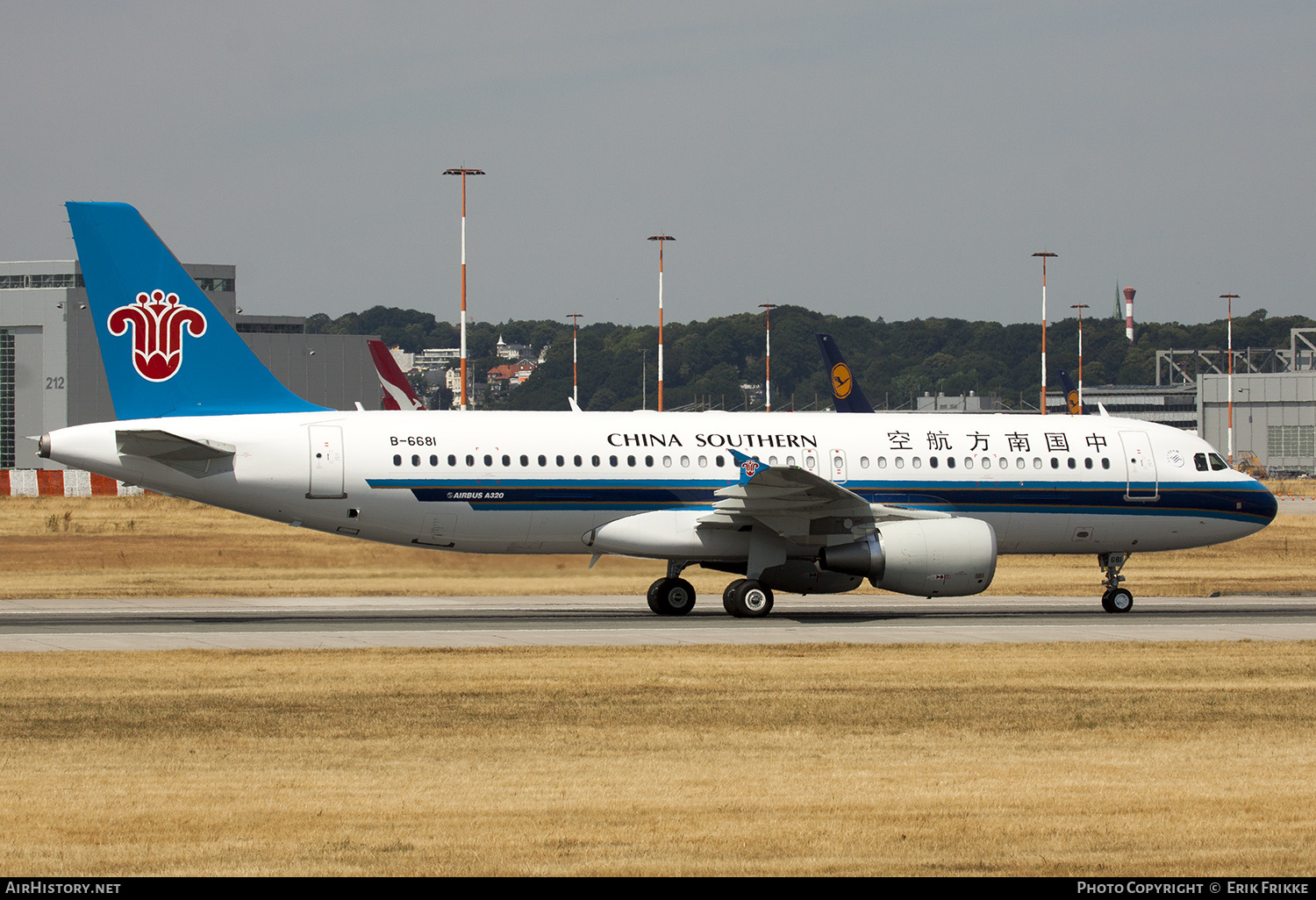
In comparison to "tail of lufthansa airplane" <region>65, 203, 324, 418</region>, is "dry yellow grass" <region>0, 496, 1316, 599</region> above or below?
below

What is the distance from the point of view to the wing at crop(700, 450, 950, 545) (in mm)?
26797

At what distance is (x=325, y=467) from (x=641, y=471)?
573 centimetres

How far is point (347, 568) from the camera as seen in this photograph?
38.3 m

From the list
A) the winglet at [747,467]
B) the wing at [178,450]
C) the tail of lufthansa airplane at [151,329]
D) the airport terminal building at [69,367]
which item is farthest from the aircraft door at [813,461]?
the airport terminal building at [69,367]

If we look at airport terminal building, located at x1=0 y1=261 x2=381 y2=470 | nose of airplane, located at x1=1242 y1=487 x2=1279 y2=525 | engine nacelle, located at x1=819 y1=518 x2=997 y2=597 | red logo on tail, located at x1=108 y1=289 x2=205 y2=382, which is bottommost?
engine nacelle, located at x1=819 y1=518 x2=997 y2=597

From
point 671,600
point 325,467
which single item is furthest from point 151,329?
point 671,600

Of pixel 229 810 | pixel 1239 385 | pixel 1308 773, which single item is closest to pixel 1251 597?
pixel 1308 773

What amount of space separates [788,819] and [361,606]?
68.1ft

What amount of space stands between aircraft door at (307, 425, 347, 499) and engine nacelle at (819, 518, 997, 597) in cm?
872

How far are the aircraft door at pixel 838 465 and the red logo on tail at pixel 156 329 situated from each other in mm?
12026

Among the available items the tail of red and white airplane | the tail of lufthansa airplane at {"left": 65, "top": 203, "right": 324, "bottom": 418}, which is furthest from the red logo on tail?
the tail of red and white airplane

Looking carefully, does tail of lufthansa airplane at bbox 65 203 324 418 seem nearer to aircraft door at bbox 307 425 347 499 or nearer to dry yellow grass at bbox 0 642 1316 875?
aircraft door at bbox 307 425 347 499

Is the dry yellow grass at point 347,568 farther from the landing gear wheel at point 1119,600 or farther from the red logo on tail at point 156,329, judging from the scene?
the red logo on tail at point 156,329

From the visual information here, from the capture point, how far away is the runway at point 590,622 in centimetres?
2342
